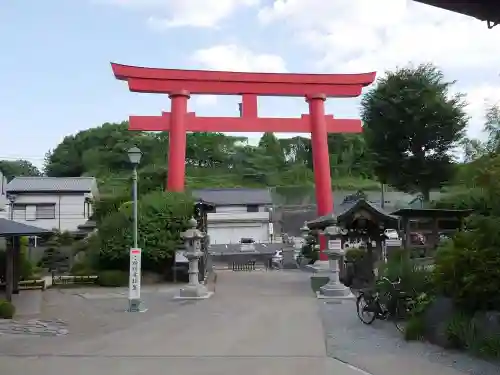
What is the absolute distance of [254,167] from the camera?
6962cm

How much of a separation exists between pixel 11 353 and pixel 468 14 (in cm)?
867

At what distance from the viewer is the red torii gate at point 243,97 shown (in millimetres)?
25219

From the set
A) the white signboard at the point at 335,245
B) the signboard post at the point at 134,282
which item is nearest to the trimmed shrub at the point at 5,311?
the signboard post at the point at 134,282

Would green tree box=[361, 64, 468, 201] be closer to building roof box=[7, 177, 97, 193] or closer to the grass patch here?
the grass patch

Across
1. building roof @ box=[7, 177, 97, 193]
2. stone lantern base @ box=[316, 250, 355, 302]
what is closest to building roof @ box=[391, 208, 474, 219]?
stone lantern base @ box=[316, 250, 355, 302]

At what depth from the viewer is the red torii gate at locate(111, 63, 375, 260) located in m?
25.2

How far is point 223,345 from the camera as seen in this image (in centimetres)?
981

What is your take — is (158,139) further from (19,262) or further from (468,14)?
(468,14)

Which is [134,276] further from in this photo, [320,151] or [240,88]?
[320,151]

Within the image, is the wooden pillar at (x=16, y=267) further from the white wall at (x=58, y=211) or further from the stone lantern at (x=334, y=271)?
the white wall at (x=58, y=211)

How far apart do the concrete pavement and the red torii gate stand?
11.9m

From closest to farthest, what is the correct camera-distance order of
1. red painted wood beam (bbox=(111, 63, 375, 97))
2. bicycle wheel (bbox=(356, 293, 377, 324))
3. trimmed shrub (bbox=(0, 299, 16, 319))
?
1. bicycle wheel (bbox=(356, 293, 377, 324))
2. trimmed shrub (bbox=(0, 299, 16, 319))
3. red painted wood beam (bbox=(111, 63, 375, 97))

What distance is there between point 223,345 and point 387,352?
2812 millimetres

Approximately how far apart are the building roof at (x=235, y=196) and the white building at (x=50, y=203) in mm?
12451
